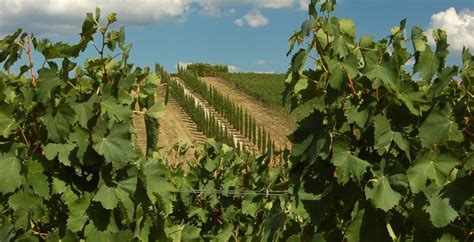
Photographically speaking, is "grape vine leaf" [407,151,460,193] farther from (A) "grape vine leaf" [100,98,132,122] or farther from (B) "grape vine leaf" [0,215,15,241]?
(B) "grape vine leaf" [0,215,15,241]

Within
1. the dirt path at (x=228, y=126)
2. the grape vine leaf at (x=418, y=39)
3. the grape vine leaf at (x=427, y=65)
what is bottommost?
the dirt path at (x=228, y=126)

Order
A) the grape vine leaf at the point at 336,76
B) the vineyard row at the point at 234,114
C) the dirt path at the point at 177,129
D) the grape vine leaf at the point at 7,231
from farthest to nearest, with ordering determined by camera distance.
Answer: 1. the dirt path at the point at 177,129
2. the vineyard row at the point at 234,114
3. the grape vine leaf at the point at 7,231
4. the grape vine leaf at the point at 336,76

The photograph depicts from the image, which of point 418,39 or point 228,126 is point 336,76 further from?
point 228,126

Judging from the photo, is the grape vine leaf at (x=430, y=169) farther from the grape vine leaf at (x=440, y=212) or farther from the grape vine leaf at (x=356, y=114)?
the grape vine leaf at (x=356, y=114)

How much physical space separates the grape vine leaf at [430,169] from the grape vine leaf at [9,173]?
1.66 m

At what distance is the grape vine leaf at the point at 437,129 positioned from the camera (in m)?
2.49

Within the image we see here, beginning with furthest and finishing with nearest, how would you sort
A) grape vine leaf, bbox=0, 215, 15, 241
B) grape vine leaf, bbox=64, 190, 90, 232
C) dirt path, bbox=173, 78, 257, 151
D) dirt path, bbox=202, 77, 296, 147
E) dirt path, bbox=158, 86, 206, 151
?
dirt path, bbox=202, 77, 296, 147
dirt path, bbox=158, 86, 206, 151
dirt path, bbox=173, 78, 257, 151
grape vine leaf, bbox=0, 215, 15, 241
grape vine leaf, bbox=64, 190, 90, 232

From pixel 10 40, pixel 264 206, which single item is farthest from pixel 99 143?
pixel 264 206

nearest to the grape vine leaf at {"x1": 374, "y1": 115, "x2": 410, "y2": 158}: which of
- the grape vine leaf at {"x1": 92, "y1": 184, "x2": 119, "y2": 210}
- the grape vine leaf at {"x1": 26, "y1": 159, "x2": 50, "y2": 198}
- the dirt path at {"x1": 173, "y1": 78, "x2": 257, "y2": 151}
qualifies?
the grape vine leaf at {"x1": 92, "y1": 184, "x2": 119, "y2": 210}

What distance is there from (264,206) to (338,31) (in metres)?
2.15

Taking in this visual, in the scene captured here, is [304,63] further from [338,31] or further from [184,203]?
[184,203]

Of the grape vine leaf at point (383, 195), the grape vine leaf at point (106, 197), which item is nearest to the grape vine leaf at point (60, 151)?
the grape vine leaf at point (106, 197)

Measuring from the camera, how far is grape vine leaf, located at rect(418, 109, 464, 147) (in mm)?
2492

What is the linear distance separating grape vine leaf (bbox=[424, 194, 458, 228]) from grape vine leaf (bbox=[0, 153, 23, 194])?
5.68ft
